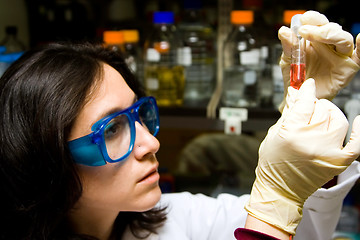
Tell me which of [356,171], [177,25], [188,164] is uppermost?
[177,25]

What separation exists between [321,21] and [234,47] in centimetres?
105

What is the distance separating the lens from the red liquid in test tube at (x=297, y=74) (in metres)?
0.96

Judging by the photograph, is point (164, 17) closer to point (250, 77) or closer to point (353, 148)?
point (250, 77)

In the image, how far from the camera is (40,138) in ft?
3.49

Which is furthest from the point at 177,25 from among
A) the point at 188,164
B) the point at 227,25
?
the point at 188,164

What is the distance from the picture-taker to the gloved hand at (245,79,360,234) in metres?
0.86

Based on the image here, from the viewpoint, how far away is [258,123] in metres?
1.57

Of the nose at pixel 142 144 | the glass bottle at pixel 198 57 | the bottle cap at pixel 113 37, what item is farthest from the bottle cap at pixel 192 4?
the nose at pixel 142 144

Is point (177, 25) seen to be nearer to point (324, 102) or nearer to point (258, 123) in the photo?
point (258, 123)

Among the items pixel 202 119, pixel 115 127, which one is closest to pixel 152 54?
pixel 202 119

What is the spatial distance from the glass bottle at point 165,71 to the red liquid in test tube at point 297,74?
85 centimetres

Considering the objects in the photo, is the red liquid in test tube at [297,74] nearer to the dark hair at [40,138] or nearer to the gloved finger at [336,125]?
the gloved finger at [336,125]

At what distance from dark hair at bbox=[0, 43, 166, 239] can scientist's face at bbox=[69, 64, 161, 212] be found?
0.03m

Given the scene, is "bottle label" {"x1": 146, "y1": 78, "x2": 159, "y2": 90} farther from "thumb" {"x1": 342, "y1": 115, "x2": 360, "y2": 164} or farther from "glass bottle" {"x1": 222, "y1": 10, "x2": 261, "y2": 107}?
"thumb" {"x1": 342, "y1": 115, "x2": 360, "y2": 164}
